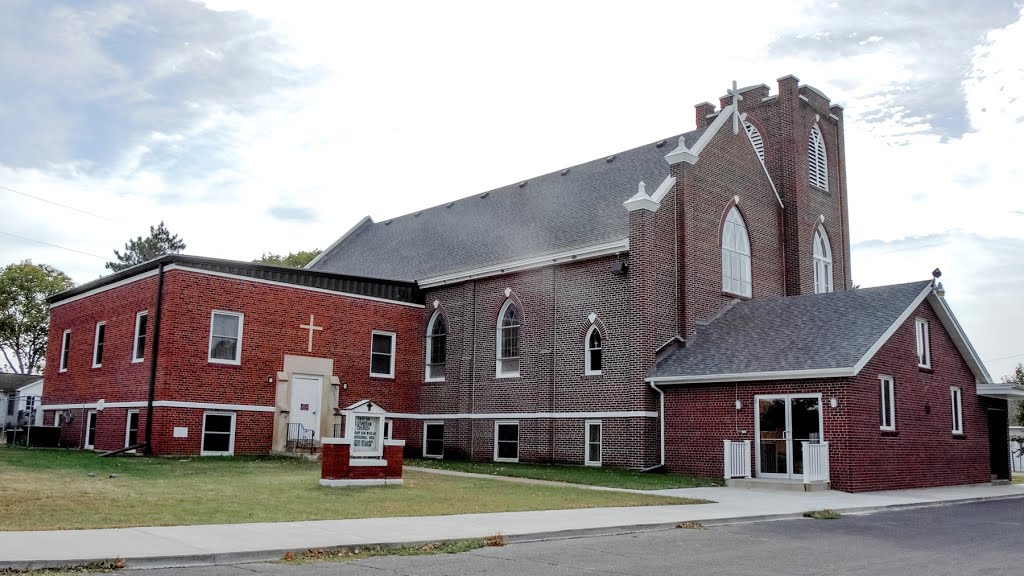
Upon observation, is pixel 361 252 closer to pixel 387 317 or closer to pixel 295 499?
pixel 387 317

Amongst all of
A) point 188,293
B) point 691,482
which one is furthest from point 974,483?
point 188,293

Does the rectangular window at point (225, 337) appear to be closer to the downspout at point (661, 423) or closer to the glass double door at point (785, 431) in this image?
the downspout at point (661, 423)

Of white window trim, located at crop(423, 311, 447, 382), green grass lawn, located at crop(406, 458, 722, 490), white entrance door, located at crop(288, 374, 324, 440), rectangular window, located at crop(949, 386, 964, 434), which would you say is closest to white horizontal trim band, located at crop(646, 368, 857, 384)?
green grass lawn, located at crop(406, 458, 722, 490)

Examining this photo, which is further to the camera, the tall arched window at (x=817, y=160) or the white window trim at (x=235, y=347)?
the tall arched window at (x=817, y=160)

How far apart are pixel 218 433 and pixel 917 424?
65.8 ft

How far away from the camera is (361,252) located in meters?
40.4

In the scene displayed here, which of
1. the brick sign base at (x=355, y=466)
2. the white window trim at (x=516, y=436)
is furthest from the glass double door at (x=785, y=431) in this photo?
the brick sign base at (x=355, y=466)

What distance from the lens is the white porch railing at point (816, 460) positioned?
21.1 m

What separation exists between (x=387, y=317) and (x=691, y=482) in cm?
1355

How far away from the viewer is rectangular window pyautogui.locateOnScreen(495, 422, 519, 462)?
28500 mm

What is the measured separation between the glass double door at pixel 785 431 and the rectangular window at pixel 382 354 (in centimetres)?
1366

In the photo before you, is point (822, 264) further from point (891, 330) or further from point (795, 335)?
point (891, 330)

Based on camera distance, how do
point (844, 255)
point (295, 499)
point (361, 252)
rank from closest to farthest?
point (295, 499)
point (844, 255)
point (361, 252)

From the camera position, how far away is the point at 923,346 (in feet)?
82.4
